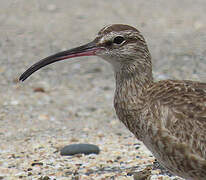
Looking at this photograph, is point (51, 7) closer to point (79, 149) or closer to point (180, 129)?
point (79, 149)

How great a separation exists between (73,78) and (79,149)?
14.1 ft

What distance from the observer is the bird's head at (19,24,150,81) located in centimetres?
624

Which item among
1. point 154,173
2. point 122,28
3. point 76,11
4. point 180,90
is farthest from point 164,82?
point 76,11

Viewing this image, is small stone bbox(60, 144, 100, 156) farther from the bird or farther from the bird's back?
the bird's back

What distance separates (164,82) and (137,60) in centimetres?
38

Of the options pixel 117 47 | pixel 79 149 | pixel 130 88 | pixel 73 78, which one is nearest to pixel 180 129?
pixel 130 88

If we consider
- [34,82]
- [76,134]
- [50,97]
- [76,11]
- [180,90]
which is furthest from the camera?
[76,11]

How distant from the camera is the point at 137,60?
641 cm

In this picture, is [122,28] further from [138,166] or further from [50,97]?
[50,97]

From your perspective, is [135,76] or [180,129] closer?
A: [180,129]

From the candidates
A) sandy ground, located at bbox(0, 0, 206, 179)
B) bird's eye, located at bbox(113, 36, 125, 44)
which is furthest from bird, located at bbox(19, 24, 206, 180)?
sandy ground, located at bbox(0, 0, 206, 179)

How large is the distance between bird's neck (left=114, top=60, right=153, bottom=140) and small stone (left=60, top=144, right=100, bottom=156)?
1.68 metres

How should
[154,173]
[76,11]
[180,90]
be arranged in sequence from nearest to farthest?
[180,90], [154,173], [76,11]

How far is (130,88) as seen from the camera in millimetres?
6453
